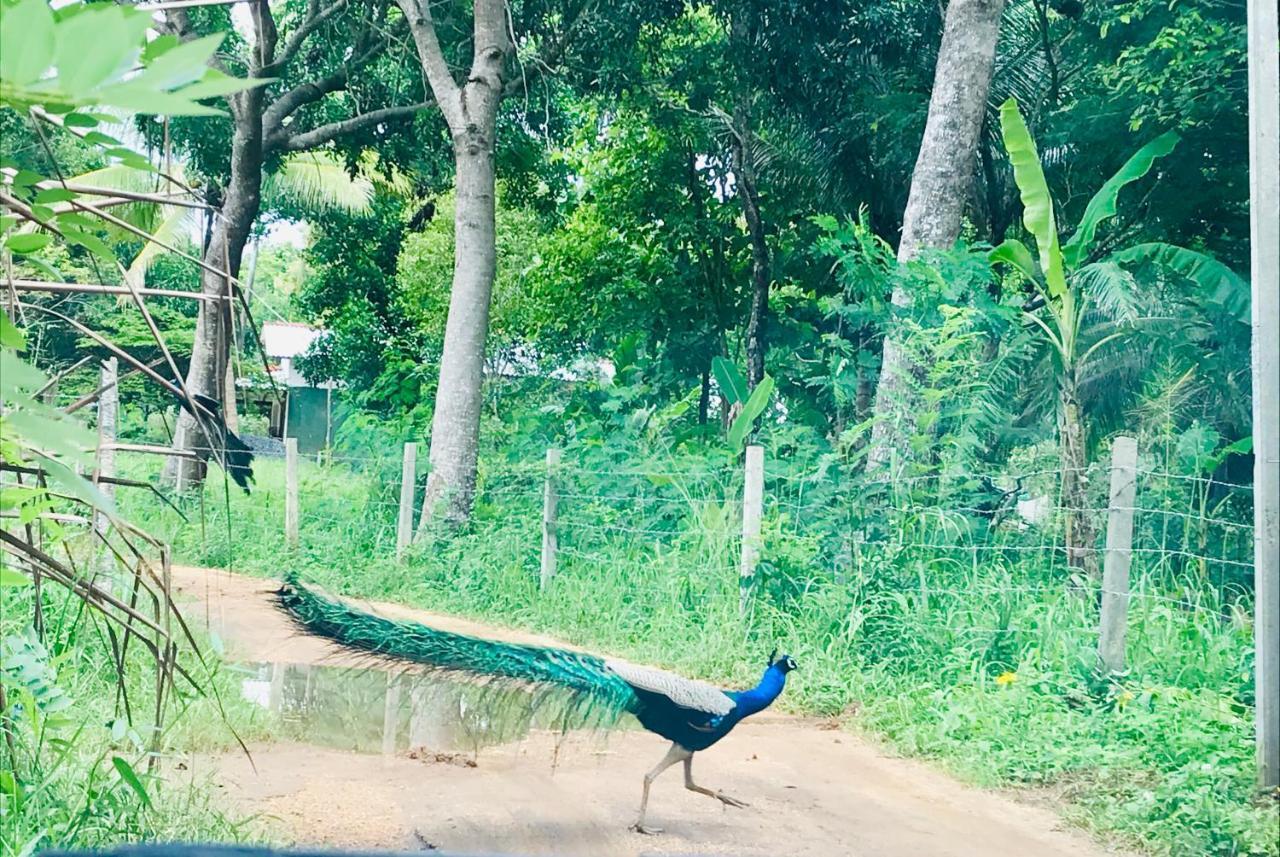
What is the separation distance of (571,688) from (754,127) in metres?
10.9

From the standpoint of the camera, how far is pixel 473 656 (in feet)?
15.9

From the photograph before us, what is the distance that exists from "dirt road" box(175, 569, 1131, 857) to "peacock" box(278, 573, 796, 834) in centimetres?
16

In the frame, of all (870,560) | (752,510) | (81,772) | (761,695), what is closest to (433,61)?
(752,510)

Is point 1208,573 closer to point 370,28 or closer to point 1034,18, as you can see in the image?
point 1034,18

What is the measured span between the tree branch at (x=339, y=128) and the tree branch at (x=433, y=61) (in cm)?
198

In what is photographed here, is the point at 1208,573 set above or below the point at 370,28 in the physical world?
below

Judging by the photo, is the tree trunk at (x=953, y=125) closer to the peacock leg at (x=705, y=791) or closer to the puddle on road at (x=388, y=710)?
the puddle on road at (x=388, y=710)

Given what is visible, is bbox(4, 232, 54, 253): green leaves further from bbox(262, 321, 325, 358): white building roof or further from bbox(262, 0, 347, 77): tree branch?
bbox(262, 321, 325, 358): white building roof

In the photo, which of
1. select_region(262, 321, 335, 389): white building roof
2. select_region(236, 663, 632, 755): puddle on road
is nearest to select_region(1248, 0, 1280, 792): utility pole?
select_region(236, 663, 632, 755): puddle on road

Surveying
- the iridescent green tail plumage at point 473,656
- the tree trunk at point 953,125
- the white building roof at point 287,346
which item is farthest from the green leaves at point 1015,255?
the white building roof at point 287,346

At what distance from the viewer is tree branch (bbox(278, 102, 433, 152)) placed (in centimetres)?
1482

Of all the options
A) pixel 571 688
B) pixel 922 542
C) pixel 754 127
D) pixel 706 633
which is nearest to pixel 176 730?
pixel 571 688

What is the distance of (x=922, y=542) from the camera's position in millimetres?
7664

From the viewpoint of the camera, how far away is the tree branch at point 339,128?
48.6 feet
